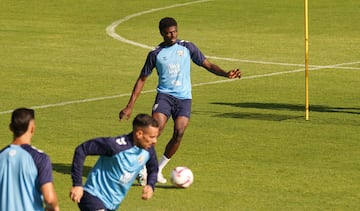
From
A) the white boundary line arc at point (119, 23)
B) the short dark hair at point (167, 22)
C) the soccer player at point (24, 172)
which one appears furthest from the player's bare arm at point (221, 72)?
the white boundary line arc at point (119, 23)

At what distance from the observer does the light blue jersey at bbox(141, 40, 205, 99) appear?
19.3m

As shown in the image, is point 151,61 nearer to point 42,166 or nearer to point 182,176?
point 182,176

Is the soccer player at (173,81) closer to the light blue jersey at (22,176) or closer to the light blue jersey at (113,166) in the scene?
the light blue jersey at (113,166)

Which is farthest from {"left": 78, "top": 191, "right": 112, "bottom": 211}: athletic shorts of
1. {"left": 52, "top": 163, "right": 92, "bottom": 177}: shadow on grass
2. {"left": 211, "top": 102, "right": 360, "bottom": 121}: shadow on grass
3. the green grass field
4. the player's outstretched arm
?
{"left": 211, "top": 102, "right": 360, "bottom": 121}: shadow on grass

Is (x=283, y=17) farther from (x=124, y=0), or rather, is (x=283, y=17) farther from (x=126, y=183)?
(x=126, y=183)

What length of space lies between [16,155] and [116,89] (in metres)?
17.0

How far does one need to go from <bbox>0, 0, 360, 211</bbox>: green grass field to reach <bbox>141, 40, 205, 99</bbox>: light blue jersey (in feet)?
4.69

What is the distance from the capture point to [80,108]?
87.0 ft

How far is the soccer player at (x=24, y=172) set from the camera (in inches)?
478

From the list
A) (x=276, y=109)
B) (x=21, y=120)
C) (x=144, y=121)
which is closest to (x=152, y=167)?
(x=144, y=121)

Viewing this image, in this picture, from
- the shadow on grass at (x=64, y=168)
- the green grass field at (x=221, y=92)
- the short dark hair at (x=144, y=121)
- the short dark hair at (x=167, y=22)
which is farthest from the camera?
the shadow on grass at (x=64, y=168)

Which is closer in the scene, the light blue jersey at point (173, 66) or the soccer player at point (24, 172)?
the soccer player at point (24, 172)

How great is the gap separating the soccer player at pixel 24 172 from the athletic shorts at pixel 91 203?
1383mm

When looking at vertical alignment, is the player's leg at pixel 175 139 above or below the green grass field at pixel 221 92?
above
